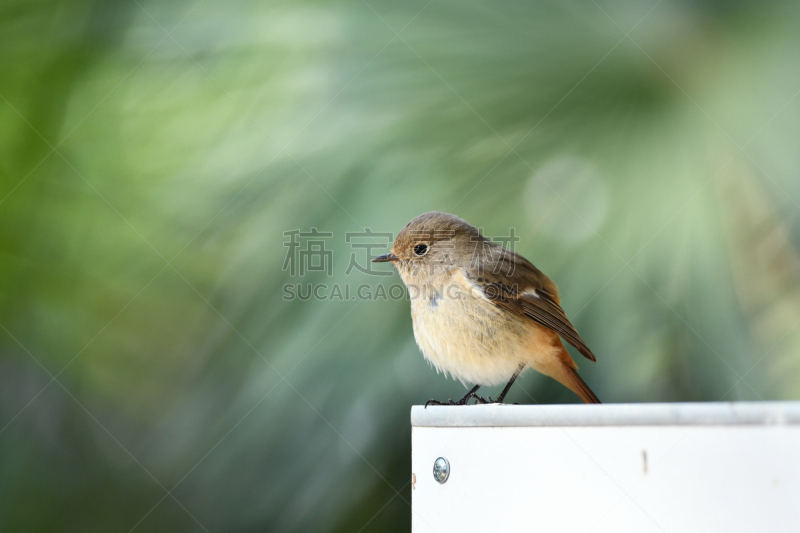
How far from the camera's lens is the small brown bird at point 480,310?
60.7 inches

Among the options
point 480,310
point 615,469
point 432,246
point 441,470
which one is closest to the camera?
point 615,469

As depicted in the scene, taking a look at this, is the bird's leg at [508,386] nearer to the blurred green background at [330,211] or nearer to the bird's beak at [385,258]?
the blurred green background at [330,211]

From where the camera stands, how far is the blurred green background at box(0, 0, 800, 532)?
1390 mm

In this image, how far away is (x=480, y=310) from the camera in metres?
1.60

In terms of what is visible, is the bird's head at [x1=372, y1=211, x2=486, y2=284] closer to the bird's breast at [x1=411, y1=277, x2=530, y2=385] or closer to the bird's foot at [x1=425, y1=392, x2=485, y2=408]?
the bird's breast at [x1=411, y1=277, x2=530, y2=385]

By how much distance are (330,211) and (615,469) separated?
1052 millimetres

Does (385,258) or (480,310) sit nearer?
(480,310)

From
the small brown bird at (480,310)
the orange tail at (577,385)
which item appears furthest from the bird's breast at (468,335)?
the orange tail at (577,385)

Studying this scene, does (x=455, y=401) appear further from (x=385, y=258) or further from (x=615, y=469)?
(x=615, y=469)

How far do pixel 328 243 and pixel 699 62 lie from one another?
905 mm

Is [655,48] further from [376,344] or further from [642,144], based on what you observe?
[376,344]

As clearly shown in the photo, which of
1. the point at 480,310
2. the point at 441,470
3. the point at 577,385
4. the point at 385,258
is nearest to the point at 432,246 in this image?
the point at 385,258

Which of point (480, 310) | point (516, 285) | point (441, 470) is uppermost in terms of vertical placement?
point (516, 285)

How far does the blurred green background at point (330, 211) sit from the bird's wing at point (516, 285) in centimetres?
10
